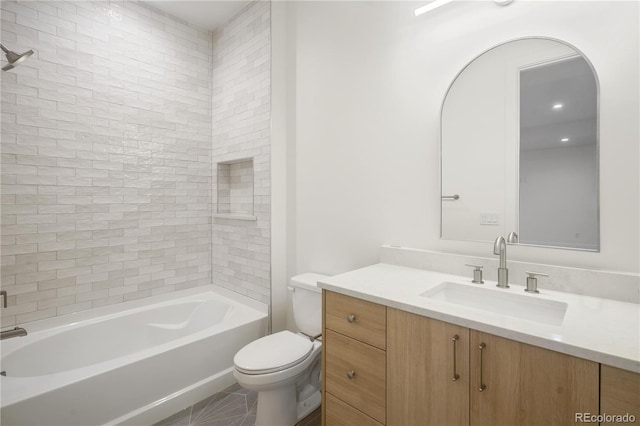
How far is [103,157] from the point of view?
7.59 feet

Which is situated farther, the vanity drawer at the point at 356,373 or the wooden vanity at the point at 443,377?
the vanity drawer at the point at 356,373

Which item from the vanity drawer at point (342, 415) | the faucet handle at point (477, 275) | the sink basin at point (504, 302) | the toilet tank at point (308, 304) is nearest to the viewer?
the sink basin at point (504, 302)

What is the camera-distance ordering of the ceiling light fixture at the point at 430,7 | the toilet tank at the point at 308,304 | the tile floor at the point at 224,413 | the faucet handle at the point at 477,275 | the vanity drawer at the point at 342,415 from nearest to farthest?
1. the vanity drawer at the point at 342,415
2. the faucet handle at the point at 477,275
3. the ceiling light fixture at the point at 430,7
4. the tile floor at the point at 224,413
5. the toilet tank at the point at 308,304

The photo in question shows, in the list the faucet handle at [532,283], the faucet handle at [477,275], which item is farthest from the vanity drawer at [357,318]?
the faucet handle at [532,283]

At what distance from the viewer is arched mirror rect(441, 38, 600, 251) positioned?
1232 mm

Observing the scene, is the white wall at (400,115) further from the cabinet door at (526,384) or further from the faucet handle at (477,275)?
the cabinet door at (526,384)

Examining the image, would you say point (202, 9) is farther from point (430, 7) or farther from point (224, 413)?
point (224, 413)

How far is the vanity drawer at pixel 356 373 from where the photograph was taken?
1.19m

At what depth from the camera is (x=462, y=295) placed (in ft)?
4.52

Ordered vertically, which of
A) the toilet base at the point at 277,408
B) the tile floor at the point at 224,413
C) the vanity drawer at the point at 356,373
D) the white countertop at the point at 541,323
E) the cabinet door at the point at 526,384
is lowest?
the tile floor at the point at 224,413

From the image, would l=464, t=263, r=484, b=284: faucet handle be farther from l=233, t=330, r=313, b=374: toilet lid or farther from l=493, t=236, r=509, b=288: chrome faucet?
l=233, t=330, r=313, b=374: toilet lid

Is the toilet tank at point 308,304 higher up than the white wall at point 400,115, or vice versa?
the white wall at point 400,115

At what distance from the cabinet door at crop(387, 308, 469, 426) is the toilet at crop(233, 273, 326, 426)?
641 millimetres

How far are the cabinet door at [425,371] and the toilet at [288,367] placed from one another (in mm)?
641
